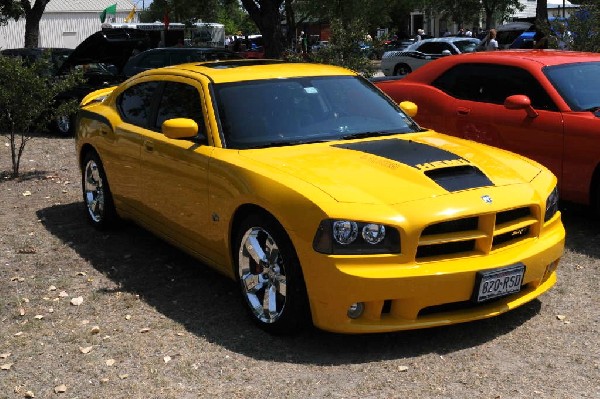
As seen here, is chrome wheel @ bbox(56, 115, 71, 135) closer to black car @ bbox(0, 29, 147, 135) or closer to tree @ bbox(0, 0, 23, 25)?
black car @ bbox(0, 29, 147, 135)

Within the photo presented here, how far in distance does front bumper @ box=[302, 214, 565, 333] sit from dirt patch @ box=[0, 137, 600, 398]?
0.74 ft

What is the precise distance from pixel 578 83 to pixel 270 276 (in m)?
4.00

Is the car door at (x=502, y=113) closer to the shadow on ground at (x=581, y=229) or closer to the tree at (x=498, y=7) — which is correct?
the shadow on ground at (x=581, y=229)

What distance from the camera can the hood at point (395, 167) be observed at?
4.30m

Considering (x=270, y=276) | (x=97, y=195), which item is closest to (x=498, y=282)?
(x=270, y=276)

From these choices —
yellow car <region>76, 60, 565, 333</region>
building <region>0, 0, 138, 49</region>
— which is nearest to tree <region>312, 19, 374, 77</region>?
yellow car <region>76, 60, 565, 333</region>

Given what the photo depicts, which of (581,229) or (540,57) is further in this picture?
(540,57)

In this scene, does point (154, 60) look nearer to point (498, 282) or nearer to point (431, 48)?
point (498, 282)

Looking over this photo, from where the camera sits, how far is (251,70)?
18.7 ft

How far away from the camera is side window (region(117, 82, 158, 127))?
241 inches

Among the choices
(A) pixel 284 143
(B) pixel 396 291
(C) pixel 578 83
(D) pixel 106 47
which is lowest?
(B) pixel 396 291

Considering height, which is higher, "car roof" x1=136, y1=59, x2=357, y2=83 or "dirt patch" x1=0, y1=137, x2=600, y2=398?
"car roof" x1=136, y1=59, x2=357, y2=83

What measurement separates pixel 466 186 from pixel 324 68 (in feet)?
6.44

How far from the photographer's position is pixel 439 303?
4164 mm
